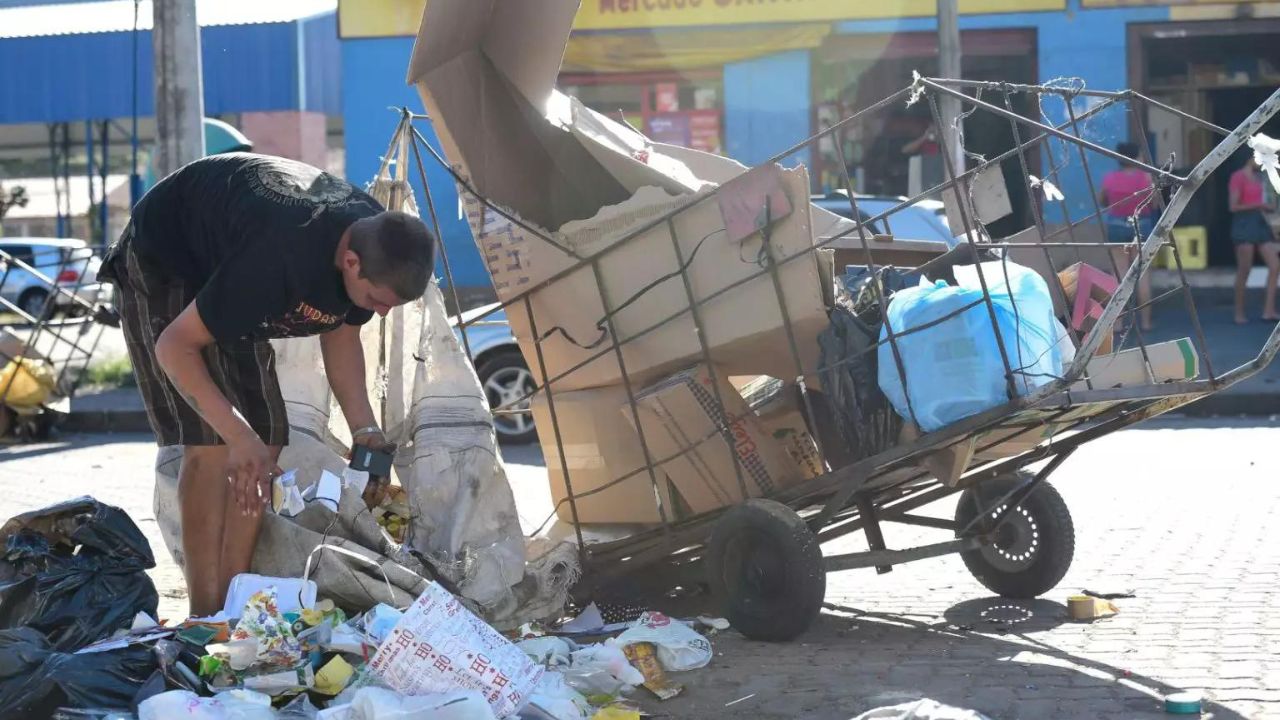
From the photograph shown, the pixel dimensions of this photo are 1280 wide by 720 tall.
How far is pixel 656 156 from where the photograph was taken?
17.9 feet

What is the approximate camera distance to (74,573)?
15.0 feet

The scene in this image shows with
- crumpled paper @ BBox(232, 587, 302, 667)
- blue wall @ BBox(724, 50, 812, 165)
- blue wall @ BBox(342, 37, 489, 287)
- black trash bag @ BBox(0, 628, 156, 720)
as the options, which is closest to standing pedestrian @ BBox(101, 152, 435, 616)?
crumpled paper @ BBox(232, 587, 302, 667)

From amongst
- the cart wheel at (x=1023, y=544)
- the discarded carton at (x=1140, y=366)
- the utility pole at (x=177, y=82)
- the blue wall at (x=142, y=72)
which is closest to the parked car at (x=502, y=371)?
the utility pole at (x=177, y=82)

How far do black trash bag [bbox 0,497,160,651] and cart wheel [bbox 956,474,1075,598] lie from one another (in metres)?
2.77

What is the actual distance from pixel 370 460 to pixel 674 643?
1.09 meters

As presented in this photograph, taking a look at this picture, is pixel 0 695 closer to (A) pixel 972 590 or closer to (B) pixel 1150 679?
(B) pixel 1150 679

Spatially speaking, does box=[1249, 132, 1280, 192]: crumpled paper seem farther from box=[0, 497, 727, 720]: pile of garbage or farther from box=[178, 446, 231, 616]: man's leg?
box=[178, 446, 231, 616]: man's leg

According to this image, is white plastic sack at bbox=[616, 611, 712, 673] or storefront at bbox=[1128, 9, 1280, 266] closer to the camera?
white plastic sack at bbox=[616, 611, 712, 673]

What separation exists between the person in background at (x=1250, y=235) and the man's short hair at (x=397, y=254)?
11.4m

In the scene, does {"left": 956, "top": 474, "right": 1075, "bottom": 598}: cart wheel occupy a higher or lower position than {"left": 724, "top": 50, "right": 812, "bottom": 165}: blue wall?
lower

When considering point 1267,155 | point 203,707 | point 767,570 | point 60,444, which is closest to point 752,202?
point 767,570

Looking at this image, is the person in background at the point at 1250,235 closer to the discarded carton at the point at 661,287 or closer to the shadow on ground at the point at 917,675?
the shadow on ground at the point at 917,675

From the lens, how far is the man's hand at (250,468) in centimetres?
407

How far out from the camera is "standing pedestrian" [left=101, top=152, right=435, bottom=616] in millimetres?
4027
